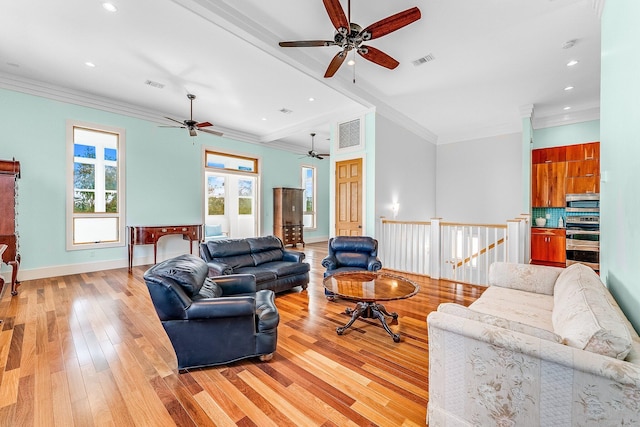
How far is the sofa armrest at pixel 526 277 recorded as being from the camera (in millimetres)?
2578

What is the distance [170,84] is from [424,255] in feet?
18.2

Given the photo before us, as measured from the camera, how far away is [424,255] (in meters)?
5.03

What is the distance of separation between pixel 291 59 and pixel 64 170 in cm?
472

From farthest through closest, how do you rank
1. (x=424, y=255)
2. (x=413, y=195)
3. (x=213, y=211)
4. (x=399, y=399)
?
(x=213, y=211), (x=413, y=195), (x=424, y=255), (x=399, y=399)

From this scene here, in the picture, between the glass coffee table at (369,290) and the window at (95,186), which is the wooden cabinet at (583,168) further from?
the window at (95,186)

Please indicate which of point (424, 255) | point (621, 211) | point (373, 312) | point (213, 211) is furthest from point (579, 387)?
point (213, 211)

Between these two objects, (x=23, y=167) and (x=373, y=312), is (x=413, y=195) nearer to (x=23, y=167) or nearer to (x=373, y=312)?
(x=373, y=312)

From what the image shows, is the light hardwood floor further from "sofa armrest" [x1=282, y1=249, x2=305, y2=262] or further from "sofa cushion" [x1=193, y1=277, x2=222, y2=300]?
"sofa armrest" [x1=282, y1=249, x2=305, y2=262]

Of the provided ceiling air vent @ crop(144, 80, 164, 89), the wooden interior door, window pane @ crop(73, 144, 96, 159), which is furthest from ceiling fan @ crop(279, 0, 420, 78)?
window pane @ crop(73, 144, 96, 159)

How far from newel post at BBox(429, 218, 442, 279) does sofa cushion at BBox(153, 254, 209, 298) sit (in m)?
3.86

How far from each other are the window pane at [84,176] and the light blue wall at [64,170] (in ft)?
0.75

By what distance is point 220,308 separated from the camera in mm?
2084

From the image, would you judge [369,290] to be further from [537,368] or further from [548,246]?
[548,246]

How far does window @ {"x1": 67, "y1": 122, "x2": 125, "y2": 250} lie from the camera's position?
200 inches
